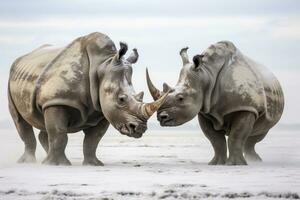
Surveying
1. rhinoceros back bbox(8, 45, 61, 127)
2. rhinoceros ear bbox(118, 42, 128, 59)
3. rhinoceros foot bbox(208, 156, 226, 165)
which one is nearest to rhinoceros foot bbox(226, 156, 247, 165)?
Answer: rhinoceros foot bbox(208, 156, 226, 165)

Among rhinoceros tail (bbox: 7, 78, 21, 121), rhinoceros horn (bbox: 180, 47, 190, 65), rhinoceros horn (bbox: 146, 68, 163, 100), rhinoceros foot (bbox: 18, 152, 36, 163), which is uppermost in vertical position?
rhinoceros horn (bbox: 180, 47, 190, 65)

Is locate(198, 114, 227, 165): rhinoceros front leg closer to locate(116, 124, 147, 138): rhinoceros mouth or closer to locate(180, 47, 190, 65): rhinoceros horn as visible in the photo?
locate(180, 47, 190, 65): rhinoceros horn

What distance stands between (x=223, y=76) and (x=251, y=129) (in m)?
1.14

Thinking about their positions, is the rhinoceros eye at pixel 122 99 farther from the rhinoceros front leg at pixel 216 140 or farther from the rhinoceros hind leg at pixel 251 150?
the rhinoceros hind leg at pixel 251 150

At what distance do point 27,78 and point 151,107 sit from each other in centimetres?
298

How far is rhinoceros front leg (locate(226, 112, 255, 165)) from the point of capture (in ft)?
60.9

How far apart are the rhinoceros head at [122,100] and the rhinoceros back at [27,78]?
1.45m

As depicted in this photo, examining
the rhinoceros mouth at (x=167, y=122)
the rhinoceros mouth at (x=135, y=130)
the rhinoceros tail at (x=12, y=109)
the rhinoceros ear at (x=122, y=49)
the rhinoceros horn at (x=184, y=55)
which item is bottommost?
the rhinoceros tail at (x=12, y=109)

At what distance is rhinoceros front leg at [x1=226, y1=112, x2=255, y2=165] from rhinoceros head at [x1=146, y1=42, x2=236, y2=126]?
747 millimetres

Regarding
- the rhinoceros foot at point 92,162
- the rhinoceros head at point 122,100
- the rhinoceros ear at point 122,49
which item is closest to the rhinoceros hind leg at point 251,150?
the rhinoceros foot at point 92,162

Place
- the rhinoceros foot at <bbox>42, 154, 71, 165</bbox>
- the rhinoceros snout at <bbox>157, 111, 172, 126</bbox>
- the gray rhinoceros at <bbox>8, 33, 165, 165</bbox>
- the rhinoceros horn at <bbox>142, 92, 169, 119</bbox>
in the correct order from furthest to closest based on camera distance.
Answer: the rhinoceros snout at <bbox>157, 111, 172, 126</bbox> → the rhinoceros foot at <bbox>42, 154, 71, 165</bbox> → the gray rhinoceros at <bbox>8, 33, 165, 165</bbox> → the rhinoceros horn at <bbox>142, 92, 169, 119</bbox>

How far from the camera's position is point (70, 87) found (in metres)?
17.8

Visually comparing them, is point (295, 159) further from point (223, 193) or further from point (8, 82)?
point (223, 193)

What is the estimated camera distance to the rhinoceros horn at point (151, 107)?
672 inches
